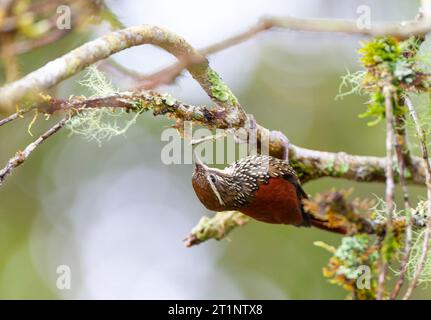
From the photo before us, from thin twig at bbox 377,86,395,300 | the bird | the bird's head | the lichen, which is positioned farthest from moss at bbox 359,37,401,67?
the bird's head

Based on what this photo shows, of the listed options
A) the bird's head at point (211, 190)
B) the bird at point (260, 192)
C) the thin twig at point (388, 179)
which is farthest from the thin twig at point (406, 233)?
the bird's head at point (211, 190)

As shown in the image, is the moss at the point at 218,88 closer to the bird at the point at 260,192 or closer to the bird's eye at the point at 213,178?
the bird at the point at 260,192

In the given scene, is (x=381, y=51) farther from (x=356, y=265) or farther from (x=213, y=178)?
(x=213, y=178)

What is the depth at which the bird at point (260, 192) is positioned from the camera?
4.70m

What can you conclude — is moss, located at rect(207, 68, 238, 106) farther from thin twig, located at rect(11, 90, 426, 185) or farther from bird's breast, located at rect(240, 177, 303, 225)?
bird's breast, located at rect(240, 177, 303, 225)

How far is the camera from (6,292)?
9359 mm

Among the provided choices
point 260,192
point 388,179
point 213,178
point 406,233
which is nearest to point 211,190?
point 213,178

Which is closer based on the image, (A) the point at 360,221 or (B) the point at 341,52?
(A) the point at 360,221

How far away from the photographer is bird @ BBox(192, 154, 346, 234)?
4.70 m

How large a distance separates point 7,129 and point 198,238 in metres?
3.96

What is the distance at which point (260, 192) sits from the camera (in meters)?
4.89
